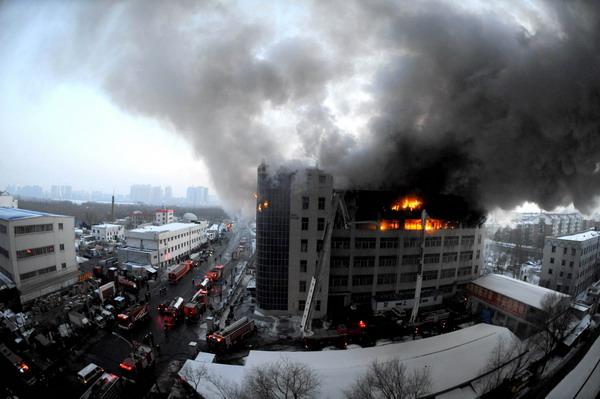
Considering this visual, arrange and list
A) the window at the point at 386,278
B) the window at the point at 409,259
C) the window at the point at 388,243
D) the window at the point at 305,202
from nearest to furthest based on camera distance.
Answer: the window at the point at 305,202
the window at the point at 388,243
the window at the point at 386,278
the window at the point at 409,259

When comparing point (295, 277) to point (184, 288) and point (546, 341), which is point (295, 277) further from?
point (546, 341)

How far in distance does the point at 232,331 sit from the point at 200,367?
4612mm

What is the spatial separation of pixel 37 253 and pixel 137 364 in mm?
19667

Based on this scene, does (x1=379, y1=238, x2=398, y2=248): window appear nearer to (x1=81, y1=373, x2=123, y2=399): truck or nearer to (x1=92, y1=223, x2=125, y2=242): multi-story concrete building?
(x1=81, y1=373, x2=123, y2=399): truck

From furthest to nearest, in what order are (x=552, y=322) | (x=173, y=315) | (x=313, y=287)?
(x=173, y=315)
(x=313, y=287)
(x=552, y=322)

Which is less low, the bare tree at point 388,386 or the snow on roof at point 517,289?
the snow on roof at point 517,289

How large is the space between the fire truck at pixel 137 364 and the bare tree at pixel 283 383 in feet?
22.4

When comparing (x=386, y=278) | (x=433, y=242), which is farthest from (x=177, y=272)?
(x=433, y=242)

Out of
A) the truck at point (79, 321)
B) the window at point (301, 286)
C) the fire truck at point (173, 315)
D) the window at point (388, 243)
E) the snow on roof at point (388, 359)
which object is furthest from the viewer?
the window at point (388, 243)

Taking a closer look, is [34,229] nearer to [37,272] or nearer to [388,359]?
[37,272]

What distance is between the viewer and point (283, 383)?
10047mm

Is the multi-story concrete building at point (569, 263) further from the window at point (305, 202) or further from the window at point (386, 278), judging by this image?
the window at point (305, 202)

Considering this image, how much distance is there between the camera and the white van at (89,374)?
12.4 meters

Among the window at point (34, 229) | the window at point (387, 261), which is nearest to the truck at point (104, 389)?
the window at point (34, 229)
